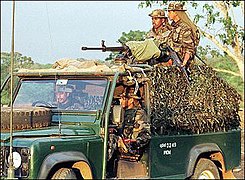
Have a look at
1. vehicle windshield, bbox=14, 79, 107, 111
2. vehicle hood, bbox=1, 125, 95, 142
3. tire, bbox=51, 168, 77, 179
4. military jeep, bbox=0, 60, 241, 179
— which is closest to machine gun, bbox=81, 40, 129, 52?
military jeep, bbox=0, 60, 241, 179

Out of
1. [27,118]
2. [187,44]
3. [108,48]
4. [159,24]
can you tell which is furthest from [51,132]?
[159,24]

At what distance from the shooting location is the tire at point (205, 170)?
29.6 ft

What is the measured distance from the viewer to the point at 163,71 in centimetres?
856

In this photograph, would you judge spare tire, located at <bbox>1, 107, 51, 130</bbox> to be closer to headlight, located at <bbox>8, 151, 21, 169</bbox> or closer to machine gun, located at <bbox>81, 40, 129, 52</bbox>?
headlight, located at <bbox>8, 151, 21, 169</bbox>

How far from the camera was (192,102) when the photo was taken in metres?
9.09

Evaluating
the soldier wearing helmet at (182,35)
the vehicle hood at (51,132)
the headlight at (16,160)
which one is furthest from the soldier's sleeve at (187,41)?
the headlight at (16,160)

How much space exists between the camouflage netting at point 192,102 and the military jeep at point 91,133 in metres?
0.13

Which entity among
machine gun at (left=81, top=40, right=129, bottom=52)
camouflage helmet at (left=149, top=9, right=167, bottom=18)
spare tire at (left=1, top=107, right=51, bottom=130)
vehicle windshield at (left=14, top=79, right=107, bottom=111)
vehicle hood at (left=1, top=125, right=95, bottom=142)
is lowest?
vehicle hood at (left=1, top=125, right=95, bottom=142)

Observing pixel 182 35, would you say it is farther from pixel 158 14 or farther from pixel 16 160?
pixel 16 160

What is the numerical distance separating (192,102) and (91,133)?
221cm

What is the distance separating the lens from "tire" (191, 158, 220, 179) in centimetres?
903

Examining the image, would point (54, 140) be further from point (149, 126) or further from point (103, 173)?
point (149, 126)

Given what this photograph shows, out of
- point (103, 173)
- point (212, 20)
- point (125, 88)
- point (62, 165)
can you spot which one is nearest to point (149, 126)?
point (125, 88)

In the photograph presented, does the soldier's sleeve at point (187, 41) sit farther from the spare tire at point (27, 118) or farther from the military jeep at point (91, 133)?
the spare tire at point (27, 118)
